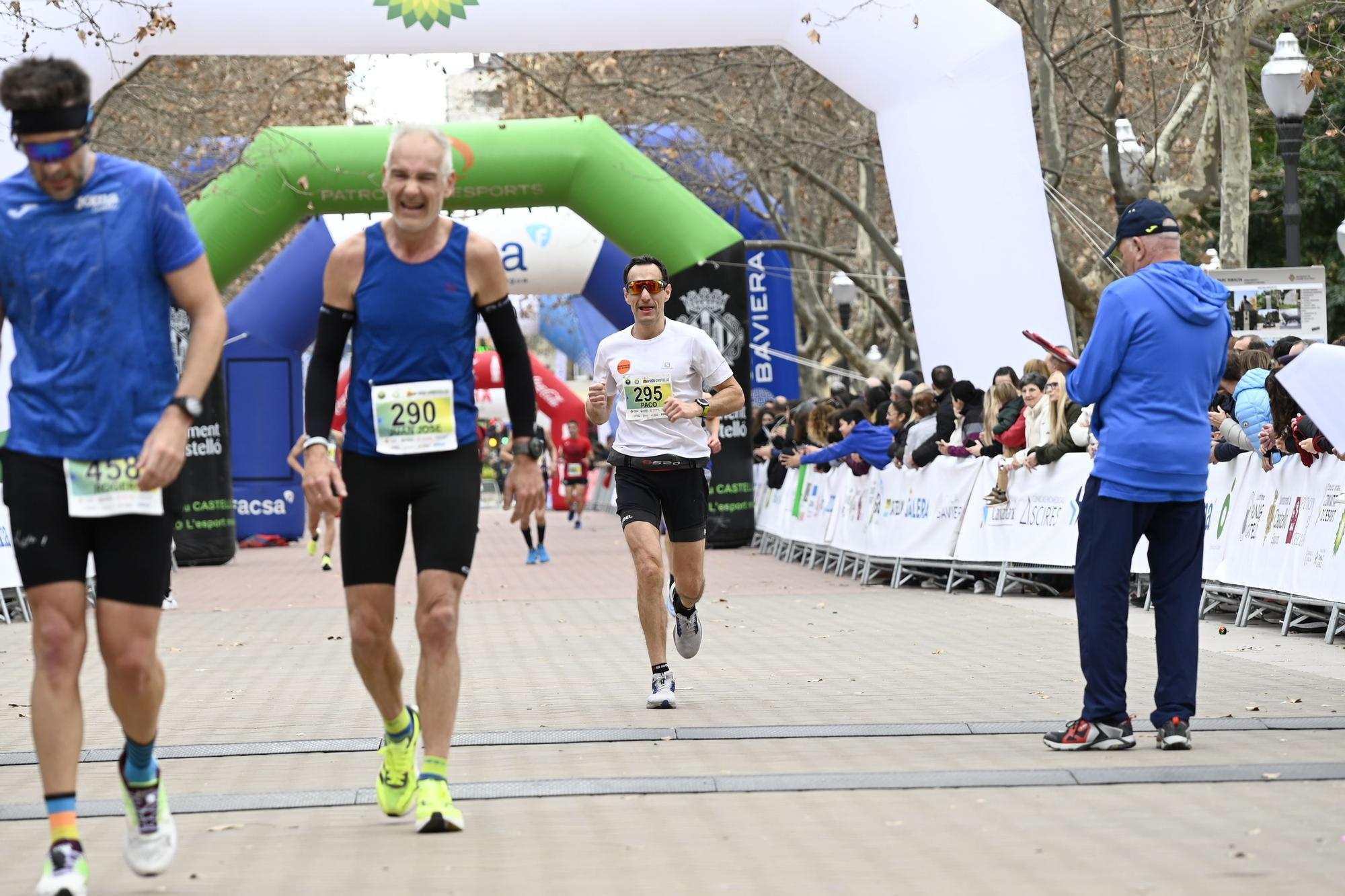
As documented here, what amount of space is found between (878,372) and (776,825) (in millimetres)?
28971

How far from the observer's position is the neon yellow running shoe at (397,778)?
5.76 meters

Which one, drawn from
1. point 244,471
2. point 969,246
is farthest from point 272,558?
point 969,246

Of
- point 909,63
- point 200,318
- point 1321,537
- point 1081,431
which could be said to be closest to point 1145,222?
point 200,318

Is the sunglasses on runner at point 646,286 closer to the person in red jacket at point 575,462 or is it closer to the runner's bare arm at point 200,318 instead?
the runner's bare arm at point 200,318

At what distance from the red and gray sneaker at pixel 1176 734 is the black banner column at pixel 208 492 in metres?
18.7

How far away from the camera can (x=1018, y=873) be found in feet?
15.9

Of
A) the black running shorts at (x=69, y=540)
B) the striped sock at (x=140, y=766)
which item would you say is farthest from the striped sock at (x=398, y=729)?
the black running shorts at (x=69, y=540)

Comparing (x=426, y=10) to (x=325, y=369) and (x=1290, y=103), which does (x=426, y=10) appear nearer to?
(x=1290, y=103)

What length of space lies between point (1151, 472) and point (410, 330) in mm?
2802

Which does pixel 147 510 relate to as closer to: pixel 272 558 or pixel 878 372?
pixel 272 558

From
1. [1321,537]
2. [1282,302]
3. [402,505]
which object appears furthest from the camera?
[1282,302]

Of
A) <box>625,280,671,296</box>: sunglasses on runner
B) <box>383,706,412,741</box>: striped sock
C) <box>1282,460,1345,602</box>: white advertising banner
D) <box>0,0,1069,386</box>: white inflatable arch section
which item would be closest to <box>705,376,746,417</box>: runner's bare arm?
<box>625,280,671,296</box>: sunglasses on runner

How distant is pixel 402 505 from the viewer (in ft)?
19.1

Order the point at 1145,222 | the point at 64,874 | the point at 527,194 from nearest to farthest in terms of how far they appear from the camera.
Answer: the point at 64,874, the point at 1145,222, the point at 527,194
